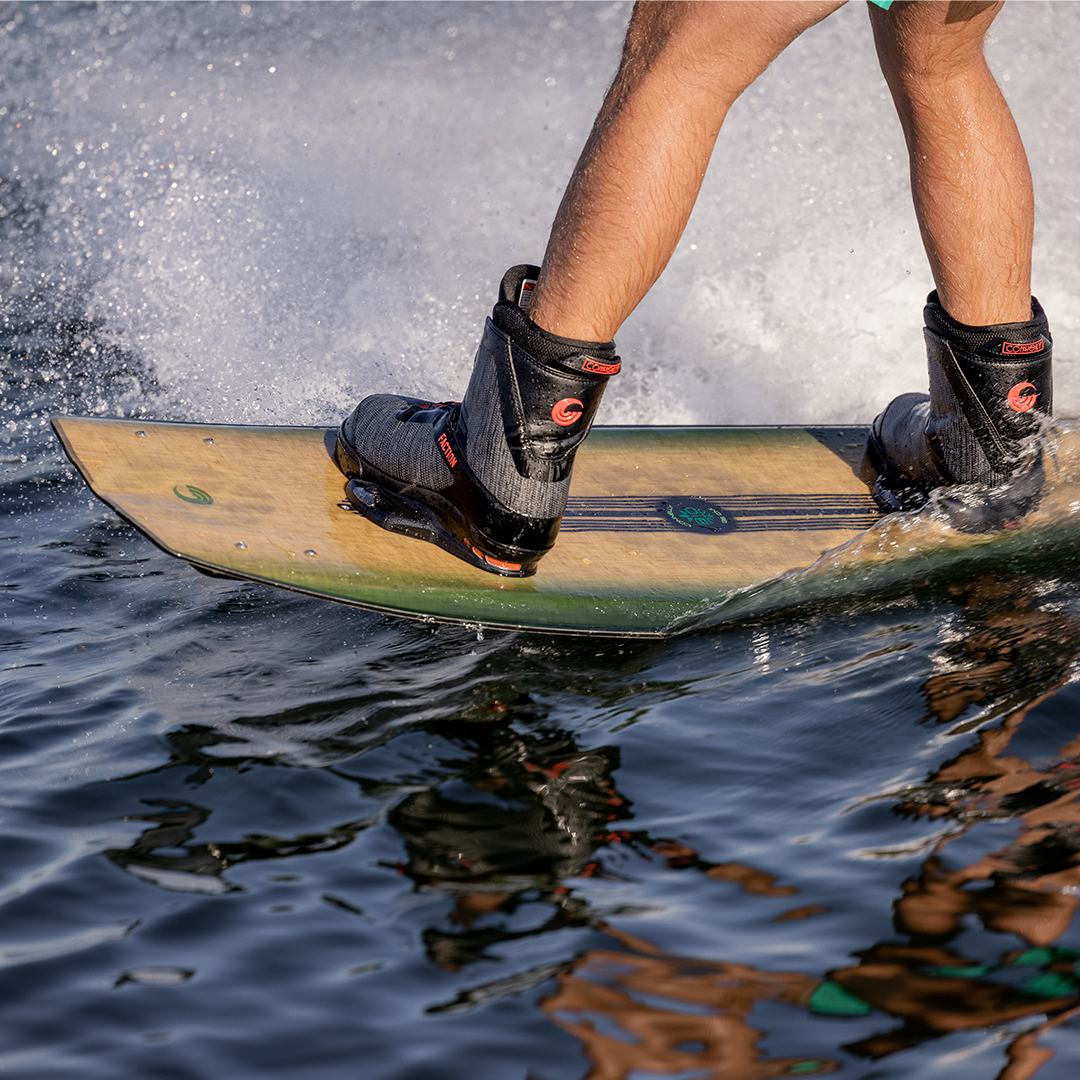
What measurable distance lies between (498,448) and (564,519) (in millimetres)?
479

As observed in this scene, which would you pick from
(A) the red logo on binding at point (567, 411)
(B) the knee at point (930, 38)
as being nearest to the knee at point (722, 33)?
(B) the knee at point (930, 38)

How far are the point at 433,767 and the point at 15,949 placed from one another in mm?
583

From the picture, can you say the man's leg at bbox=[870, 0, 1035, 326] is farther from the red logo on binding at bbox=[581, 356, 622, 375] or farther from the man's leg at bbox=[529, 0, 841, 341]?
the red logo on binding at bbox=[581, 356, 622, 375]

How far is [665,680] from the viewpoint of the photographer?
2.00 meters

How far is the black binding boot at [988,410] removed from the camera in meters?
2.29

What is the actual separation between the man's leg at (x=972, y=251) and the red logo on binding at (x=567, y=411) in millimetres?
719

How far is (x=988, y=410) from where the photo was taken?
7.66ft

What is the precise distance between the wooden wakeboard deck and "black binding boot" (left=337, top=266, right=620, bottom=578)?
6cm

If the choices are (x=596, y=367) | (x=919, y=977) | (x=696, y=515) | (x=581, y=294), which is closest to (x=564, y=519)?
(x=696, y=515)

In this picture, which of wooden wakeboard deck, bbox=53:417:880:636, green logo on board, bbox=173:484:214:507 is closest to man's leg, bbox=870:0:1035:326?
wooden wakeboard deck, bbox=53:417:880:636

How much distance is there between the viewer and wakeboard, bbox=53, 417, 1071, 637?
2201mm

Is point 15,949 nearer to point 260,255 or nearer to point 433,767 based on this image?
→ point 433,767

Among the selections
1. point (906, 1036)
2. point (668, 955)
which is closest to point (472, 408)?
point (668, 955)

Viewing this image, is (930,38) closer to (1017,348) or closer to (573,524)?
(1017,348)
